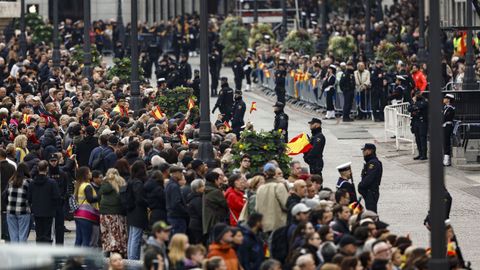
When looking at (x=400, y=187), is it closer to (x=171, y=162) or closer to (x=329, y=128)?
(x=171, y=162)

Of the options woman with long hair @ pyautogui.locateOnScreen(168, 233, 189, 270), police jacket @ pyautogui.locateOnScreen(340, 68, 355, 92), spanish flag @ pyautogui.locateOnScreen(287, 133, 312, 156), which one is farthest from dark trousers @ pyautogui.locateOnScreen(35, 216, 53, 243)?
police jacket @ pyautogui.locateOnScreen(340, 68, 355, 92)

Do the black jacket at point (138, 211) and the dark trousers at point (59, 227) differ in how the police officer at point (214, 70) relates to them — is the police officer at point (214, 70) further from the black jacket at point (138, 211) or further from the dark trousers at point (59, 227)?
the black jacket at point (138, 211)

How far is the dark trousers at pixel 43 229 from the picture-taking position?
2622 centimetres

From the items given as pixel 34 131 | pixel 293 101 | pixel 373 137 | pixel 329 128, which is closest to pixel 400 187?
pixel 34 131

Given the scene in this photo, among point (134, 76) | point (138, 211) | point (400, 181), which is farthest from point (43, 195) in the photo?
point (134, 76)

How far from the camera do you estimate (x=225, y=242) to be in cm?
2011

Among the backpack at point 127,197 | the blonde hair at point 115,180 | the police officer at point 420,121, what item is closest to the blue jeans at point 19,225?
the blonde hair at point 115,180

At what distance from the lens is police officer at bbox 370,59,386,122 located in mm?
46969

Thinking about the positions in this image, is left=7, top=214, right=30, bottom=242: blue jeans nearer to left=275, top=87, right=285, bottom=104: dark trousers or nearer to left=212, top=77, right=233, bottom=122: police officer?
left=212, top=77, right=233, bottom=122: police officer

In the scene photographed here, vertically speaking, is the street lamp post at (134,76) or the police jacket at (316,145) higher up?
the street lamp post at (134,76)

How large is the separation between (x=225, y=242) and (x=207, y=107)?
26.6 feet

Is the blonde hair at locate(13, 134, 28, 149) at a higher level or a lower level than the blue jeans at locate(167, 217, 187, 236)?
higher

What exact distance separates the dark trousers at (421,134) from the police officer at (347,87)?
345 inches

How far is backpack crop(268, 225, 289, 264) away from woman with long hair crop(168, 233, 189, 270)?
7.05 ft
